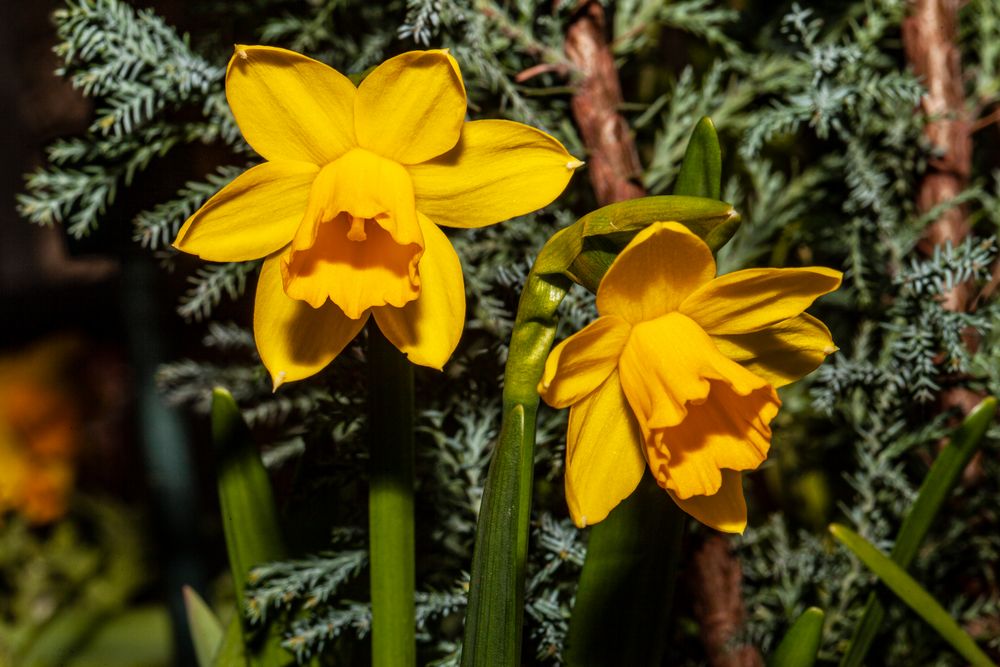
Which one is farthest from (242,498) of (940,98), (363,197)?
(940,98)

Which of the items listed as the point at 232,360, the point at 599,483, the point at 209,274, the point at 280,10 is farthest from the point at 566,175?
the point at 232,360

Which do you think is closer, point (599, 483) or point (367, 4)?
point (599, 483)

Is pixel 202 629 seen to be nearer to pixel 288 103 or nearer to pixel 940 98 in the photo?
pixel 288 103

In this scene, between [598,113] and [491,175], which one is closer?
[491,175]

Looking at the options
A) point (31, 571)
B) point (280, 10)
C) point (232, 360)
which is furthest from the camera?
point (232, 360)

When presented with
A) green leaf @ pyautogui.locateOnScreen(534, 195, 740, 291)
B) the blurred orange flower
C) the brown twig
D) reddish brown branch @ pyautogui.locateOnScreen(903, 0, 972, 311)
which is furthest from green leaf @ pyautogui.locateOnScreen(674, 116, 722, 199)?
the blurred orange flower

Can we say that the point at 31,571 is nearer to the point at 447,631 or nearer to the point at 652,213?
the point at 447,631

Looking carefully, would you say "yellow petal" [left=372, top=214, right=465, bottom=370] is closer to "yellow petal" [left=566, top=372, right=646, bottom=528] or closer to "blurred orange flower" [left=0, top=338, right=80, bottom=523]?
"yellow petal" [left=566, top=372, right=646, bottom=528]
